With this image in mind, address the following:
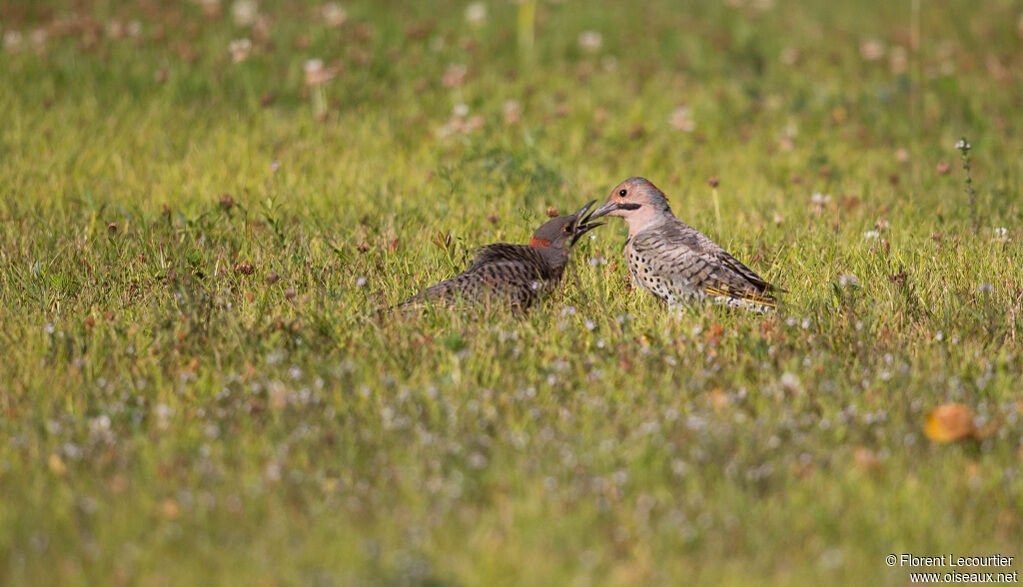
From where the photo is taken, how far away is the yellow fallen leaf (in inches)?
161

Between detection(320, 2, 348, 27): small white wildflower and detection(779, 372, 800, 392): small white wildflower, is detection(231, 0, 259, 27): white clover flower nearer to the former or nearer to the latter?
detection(320, 2, 348, 27): small white wildflower

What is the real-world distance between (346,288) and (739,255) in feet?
8.47

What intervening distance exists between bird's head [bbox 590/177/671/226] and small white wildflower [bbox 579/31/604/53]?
17.9 feet

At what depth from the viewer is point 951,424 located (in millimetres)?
4105

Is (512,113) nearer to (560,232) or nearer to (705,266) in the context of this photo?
(560,232)

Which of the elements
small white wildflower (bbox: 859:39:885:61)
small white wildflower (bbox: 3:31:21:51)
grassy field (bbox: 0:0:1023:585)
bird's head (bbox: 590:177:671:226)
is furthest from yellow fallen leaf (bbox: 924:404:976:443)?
small white wildflower (bbox: 3:31:21:51)

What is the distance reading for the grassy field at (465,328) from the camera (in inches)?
142

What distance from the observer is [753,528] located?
3.63 meters

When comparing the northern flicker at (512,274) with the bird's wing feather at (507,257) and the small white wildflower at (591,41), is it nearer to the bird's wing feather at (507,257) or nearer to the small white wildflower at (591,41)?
the bird's wing feather at (507,257)

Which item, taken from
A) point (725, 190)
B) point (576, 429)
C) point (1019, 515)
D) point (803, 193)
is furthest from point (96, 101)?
point (1019, 515)

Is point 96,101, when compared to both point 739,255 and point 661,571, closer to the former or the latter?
point 739,255

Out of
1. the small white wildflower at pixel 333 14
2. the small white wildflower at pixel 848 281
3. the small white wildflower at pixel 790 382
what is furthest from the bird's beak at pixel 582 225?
the small white wildflower at pixel 333 14

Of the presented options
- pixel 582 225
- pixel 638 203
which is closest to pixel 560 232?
pixel 582 225

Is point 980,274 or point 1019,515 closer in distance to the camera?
point 1019,515
